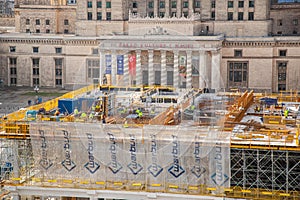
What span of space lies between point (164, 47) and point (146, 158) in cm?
5434

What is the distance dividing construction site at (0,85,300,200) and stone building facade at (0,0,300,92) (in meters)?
48.1

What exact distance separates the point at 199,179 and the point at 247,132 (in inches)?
183

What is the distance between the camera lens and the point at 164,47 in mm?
98500

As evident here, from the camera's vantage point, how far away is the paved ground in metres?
93.8

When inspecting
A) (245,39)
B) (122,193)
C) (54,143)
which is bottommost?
(122,193)

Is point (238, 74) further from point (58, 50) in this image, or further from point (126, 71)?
point (58, 50)

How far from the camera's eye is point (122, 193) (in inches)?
1791

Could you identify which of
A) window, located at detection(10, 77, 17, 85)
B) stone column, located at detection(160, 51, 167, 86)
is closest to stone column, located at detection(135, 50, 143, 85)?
stone column, located at detection(160, 51, 167, 86)

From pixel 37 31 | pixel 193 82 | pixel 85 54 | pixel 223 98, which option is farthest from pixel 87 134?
pixel 37 31

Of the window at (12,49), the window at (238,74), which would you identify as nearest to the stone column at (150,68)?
the window at (238,74)

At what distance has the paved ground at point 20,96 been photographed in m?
93.8

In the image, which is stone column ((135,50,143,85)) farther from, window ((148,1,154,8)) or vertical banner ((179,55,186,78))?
window ((148,1,154,8))

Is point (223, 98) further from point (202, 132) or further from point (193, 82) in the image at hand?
point (193, 82)

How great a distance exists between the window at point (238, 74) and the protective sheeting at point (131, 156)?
188 feet
